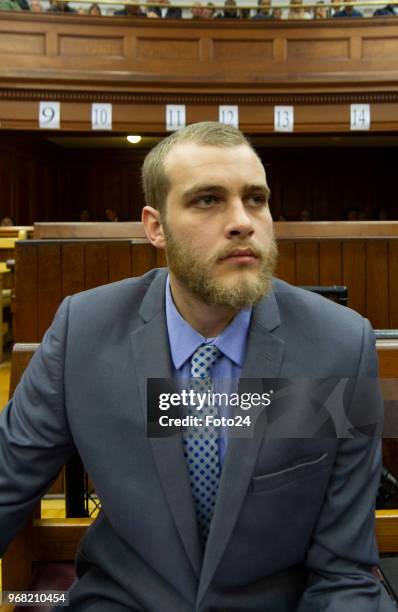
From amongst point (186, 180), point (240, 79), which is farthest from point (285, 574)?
point (240, 79)

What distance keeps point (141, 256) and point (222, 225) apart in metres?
1.70

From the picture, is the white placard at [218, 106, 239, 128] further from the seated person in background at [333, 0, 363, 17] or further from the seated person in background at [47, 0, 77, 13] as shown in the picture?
the seated person in background at [47, 0, 77, 13]

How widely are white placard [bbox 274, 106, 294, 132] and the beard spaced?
172 inches

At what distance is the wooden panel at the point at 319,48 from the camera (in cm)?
468

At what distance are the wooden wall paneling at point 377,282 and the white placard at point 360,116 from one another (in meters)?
2.65

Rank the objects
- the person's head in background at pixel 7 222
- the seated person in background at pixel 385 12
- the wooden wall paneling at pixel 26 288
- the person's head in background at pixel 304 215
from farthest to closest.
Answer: the person's head in background at pixel 304 215 < the person's head in background at pixel 7 222 < the seated person in background at pixel 385 12 < the wooden wall paneling at pixel 26 288

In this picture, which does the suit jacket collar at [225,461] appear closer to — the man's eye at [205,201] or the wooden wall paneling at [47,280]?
the man's eye at [205,201]

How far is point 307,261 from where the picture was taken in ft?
8.17

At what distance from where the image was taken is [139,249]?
2.36 meters

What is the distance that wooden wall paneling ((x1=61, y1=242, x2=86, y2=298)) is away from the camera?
2277 millimetres

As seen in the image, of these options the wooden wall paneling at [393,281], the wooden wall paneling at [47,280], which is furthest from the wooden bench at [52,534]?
the wooden wall paneling at [393,281]

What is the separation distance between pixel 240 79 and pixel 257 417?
14.7 ft

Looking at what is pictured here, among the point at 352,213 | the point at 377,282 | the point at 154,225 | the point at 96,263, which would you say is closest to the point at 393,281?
the point at 377,282

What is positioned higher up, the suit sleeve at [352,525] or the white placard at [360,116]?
the white placard at [360,116]
